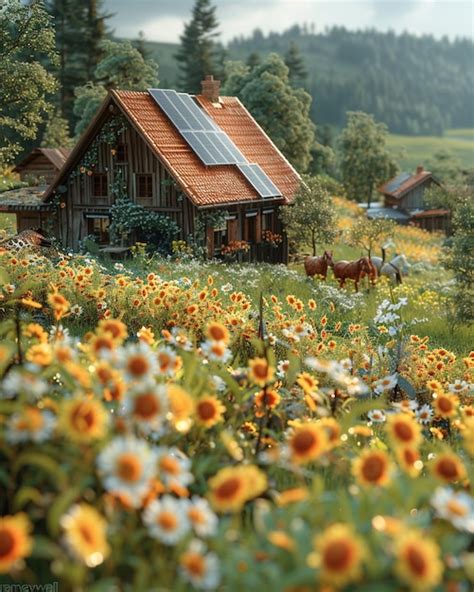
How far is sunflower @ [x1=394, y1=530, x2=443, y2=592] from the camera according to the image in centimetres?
205

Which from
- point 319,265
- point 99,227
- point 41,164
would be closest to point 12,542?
point 319,265

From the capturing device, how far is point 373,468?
259 cm

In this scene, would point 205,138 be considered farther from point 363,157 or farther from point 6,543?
point 363,157

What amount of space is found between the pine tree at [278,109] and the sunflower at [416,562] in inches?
1280

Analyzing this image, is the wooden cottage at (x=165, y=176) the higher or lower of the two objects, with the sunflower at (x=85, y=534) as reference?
higher

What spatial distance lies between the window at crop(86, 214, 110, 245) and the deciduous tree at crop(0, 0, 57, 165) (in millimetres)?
4480

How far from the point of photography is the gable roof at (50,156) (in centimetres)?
3180

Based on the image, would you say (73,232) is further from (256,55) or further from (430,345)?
(256,55)

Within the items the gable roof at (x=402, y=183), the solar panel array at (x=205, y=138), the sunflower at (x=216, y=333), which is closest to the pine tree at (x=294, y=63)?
the gable roof at (x=402, y=183)

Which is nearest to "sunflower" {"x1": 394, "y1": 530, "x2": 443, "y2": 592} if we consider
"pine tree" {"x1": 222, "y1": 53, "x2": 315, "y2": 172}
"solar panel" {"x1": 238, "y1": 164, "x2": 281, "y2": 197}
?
"solar panel" {"x1": 238, "y1": 164, "x2": 281, "y2": 197}

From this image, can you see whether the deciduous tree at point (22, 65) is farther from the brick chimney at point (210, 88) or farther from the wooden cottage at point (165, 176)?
the brick chimney at point (210, 88)

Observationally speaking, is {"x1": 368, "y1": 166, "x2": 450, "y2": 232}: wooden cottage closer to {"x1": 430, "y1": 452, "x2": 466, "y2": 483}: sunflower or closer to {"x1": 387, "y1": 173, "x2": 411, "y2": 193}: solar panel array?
{"x1": 387, "y1": 173, "x2": 411, "y2": 193}: solar panel array

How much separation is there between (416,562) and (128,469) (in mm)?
954

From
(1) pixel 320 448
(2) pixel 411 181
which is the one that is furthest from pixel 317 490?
(2) pixel 411 181
